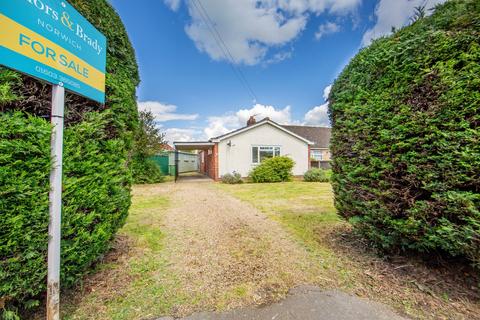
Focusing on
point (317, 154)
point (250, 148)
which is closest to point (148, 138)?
point (250, 148)

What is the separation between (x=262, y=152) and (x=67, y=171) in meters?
13.4

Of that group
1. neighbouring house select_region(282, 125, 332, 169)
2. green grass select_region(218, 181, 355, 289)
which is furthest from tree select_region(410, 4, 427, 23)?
neighbouring house select_region(282, 125, 332, 169)

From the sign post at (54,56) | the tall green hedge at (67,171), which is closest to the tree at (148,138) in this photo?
the tall green hedge at (67,171)

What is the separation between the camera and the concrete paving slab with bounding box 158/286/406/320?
6.11 ft

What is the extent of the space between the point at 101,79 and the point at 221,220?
12.8 ft

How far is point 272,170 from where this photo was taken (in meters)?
13.2

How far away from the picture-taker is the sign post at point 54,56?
1.32 metres

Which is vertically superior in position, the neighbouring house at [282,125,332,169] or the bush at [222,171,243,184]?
the neighbouring house at [282,125,332,169]

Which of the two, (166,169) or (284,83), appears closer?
(284,83)

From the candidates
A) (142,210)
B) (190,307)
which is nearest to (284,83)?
(142,210)

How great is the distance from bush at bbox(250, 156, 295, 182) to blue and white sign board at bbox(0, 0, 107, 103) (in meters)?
11.5

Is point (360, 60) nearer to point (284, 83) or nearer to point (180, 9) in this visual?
point (180, 9)

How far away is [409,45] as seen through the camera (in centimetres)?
227

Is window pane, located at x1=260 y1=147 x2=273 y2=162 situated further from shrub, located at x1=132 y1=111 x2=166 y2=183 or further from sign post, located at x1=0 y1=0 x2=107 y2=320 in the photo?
sign post, located at x1=0 y1=0 x2=107 y2=320
